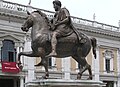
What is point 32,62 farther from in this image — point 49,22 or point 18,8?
point 49,22

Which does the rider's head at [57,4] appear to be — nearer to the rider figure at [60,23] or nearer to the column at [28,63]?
the rider figure at [60,23]

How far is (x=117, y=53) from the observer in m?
35.9

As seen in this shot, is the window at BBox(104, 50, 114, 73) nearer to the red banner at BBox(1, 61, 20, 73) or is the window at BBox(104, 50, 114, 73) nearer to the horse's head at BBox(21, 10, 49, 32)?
the red banner at BBox(1, 61, 20, 73)

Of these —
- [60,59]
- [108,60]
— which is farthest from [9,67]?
[108,60]

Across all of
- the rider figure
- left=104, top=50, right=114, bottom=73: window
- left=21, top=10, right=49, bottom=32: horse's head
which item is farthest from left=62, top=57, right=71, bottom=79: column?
left=21, top=10, right=49, bottom=32: horse's head

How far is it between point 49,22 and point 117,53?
1119 inches

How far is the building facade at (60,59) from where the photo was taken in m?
27.0

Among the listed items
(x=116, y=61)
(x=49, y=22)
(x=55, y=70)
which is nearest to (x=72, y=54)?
(x=49, y=22)

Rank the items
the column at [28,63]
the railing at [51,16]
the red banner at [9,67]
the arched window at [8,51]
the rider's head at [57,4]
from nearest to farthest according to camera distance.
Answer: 1. the rider's head at [57,4]
2. the red banner at [9,67]
3. the railing at [51,16]
4. the arched window at [8,51]
5. the column at [28,63]

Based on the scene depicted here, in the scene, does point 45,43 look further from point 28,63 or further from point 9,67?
point 28,63

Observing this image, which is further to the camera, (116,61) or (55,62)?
(116,61)

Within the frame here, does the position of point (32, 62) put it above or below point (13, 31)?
below

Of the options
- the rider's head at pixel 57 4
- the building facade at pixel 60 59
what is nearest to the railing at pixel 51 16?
the building facade at pixel 60 59

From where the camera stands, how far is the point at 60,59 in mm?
30969
